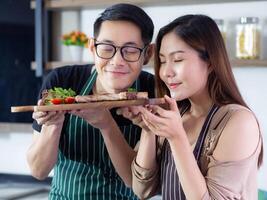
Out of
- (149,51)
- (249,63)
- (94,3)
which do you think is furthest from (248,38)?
(149,51)

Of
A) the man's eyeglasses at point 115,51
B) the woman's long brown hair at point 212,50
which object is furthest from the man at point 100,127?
the woman's long brown hair at point 212,50

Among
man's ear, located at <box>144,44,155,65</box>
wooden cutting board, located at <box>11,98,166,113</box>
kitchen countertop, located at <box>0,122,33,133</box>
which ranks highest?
man's ear, located at <box>144,44,155,65</box>

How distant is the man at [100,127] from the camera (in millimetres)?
1122

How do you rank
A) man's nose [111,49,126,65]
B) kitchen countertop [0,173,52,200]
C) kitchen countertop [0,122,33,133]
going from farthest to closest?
kitchen countertop [0,122,33,133]
kitchen countertop [0,173,52,200]
man's nose [111,49,126,65]

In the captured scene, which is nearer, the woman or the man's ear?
the woman

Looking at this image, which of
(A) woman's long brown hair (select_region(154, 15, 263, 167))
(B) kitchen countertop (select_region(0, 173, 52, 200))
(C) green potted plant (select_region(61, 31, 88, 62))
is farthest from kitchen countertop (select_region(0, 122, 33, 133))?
(A) woman's long brown hair (select_region(154, 15, 263, 167))

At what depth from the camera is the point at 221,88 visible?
41.8 inches

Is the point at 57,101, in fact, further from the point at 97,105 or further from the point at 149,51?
the point at 149,51

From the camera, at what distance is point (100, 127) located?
1210 millimetres

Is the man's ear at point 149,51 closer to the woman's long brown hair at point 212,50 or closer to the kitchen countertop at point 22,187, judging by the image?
the woman's long brown hair at point 212,50

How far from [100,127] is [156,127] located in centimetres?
27

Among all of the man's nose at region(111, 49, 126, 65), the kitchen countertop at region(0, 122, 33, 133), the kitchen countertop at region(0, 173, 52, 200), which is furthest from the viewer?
the kitchen countertop at region(0, 122, 33, 133)

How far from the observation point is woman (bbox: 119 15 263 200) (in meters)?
0.96

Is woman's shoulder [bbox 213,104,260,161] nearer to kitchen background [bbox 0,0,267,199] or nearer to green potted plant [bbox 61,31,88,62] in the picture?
kitchen background [bbox 0,0,267,199]
